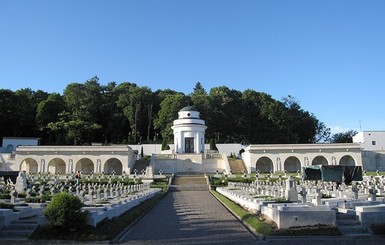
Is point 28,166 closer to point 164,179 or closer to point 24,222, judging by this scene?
point 164,179

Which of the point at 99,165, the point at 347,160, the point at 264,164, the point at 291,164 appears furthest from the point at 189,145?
the point at 347,160

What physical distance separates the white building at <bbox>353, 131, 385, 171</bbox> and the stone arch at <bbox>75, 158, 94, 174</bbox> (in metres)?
39.5

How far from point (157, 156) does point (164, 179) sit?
12.4 m

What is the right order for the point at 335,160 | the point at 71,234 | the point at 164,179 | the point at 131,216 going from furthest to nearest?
the point at 335,160 < the point at 164,179 < the point at 131,216 < the point at 71,234

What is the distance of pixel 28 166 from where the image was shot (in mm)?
55531

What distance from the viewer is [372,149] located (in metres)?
64.8

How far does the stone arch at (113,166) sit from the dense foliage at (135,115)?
13.2 meters

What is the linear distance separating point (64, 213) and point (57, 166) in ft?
159

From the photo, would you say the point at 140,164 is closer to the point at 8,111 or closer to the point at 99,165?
the point at 99,165

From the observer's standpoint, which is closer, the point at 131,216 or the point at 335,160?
the point at 131,216

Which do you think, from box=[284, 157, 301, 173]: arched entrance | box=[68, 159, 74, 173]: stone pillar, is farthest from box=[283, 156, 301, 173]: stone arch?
box=[68, 159, 74, 173]: stone pillar

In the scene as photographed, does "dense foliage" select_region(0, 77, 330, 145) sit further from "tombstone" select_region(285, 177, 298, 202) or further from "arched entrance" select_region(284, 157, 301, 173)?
"tombstone" select_region(285, 177, 298, 202)

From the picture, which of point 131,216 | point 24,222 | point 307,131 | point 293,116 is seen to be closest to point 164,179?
point 131,216

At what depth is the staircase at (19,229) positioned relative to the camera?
10.4 metres
